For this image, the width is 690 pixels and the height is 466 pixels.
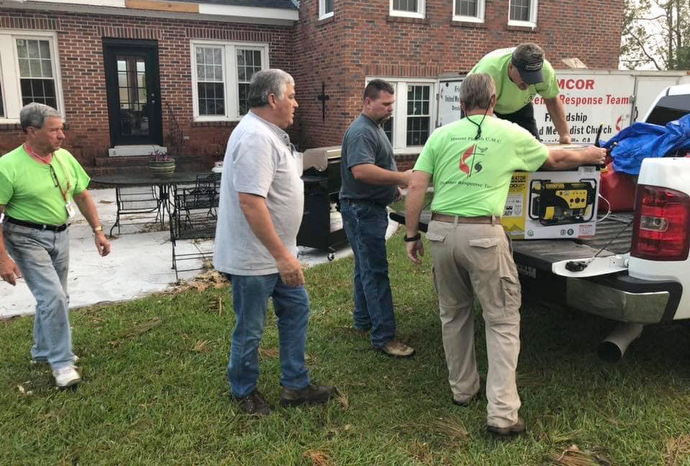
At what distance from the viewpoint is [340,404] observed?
11.4 ft

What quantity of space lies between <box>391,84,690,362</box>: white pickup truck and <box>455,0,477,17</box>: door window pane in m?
11.4

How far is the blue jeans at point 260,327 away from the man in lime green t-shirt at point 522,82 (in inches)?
75.4

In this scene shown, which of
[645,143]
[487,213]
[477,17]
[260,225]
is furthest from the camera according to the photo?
[477,17]

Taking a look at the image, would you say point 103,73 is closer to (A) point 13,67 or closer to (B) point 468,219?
(A) point 13,67

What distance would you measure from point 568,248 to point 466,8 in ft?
37.6

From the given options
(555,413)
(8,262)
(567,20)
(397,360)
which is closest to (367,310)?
(397,360)

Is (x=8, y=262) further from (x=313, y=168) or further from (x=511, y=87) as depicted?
(x=313, y=168)

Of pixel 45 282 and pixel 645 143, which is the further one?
pixel 645 143

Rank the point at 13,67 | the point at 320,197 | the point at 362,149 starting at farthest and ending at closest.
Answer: the point at 13,67
the point at 320,197
the point at 362,149

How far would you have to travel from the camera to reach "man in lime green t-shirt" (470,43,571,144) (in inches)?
146

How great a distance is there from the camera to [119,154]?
42.7ft

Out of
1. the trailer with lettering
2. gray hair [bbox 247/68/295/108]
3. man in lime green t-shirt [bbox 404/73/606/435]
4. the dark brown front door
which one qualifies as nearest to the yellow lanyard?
gray hair [bbox 247/68/295/108]

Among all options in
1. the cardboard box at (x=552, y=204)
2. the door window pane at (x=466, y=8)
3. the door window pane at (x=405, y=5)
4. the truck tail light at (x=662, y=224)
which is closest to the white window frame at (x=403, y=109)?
the door window pane at (x=405, y=5)

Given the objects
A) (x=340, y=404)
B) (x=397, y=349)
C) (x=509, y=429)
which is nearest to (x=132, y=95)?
(x=397, y=349)
